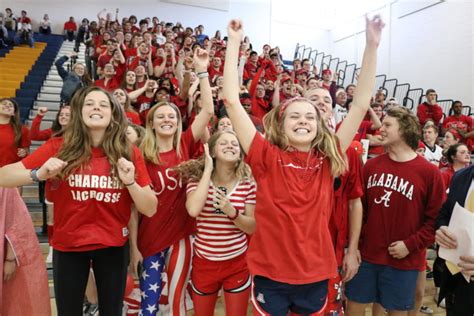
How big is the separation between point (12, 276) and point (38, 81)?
29.0 feet

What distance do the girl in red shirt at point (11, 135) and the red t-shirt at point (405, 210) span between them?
4.18 meters

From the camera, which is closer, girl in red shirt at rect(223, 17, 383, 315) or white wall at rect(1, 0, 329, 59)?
girl in red shirt at rect(223, 17, 383, 315)

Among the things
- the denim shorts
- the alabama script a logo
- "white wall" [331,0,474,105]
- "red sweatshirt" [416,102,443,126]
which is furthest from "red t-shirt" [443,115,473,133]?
the denim shorts

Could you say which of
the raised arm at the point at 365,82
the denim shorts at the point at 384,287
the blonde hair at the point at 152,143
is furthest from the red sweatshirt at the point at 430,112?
the raised arm at the point at 365,82

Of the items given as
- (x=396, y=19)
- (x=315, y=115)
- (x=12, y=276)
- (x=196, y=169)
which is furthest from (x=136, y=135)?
(x=396, y=19)

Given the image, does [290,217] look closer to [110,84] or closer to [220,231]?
[220,231]

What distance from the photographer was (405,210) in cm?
232

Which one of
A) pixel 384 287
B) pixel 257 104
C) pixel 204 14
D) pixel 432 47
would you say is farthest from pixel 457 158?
pixel 204 14

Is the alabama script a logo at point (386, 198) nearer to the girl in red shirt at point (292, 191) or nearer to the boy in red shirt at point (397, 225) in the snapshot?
the boy in red shirt at point (397, 225)

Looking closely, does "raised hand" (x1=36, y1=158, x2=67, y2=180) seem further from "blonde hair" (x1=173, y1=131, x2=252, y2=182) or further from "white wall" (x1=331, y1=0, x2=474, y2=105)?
"white wall" (x1=331, y1=0, x2=474, y2=105)

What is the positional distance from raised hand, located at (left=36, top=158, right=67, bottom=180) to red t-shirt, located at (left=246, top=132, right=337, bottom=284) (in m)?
0.86

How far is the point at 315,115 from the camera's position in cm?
173

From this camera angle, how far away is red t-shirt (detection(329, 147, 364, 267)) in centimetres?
226

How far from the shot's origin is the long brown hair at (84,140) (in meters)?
1.89
